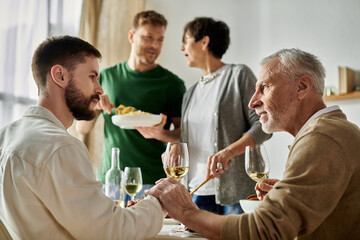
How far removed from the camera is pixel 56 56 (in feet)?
4.87

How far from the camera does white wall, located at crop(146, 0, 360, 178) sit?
12.5 ft

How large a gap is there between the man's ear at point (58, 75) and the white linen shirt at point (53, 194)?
0.30 meters

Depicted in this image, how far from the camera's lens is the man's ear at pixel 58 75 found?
1460mm

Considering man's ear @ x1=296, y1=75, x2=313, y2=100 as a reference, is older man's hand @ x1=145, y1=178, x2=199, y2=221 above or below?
below

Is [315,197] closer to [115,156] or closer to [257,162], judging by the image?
[257,162]

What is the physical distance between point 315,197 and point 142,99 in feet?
6.47

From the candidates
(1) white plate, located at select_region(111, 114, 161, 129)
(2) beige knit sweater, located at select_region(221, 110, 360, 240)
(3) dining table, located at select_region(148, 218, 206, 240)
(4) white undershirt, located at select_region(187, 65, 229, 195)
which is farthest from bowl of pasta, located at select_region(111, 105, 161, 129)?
(2) beige knit sweater, located at select_region(221, 110, 360, 240)

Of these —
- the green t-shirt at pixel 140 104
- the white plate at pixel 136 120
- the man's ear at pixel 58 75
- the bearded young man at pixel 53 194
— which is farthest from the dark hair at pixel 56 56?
the green t-shirt at pixel 140 104

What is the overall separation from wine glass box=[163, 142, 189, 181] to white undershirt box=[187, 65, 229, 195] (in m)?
0.82

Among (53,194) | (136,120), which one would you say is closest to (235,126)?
(136,120)

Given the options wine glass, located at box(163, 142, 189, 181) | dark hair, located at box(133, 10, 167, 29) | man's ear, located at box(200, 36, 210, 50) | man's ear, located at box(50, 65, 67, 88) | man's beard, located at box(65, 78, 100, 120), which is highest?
dark hair, located at box(133, 10, 167, 29)

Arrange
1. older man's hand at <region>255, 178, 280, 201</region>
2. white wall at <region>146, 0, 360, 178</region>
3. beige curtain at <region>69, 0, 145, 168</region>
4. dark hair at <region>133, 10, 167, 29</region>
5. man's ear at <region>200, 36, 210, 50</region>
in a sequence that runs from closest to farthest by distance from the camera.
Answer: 1. older man's hand at <region>255, 178, 280, 201</region>
2. man's ear at <region>200, 36, 210, 50</region>
3. dark hair at <region>133, 10, 167, 29</region>
4. beige curtain at <region>69, 0, 145, 168</region>
5. white wall at <region>146, 0, 360, 178</region>

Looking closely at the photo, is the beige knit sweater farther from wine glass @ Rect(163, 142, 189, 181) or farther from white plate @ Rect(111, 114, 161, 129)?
white plate @ Rect(111, 114, 161, 129)

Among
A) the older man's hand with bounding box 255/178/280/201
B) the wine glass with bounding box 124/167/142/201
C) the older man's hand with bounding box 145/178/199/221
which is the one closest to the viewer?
the older man's hand with bounding box 145/178/199/221
